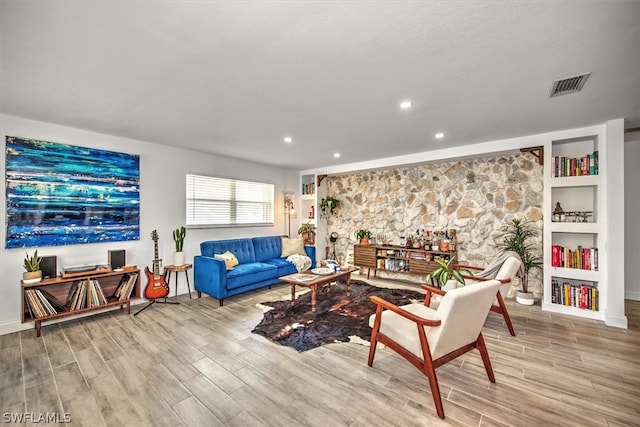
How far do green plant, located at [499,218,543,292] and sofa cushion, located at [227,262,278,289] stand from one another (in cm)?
394

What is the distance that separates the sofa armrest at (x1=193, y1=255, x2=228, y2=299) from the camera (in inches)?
154

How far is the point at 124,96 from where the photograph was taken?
257cm

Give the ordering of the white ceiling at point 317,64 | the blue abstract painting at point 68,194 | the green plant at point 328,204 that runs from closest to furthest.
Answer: the white ceiling at point 317,64 → the blue abstract painting at point 68,194 → the green plant at point 328,204

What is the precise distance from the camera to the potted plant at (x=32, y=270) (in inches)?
117

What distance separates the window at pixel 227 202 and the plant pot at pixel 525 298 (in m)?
4.82

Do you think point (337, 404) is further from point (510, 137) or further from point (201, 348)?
point (510, 137)

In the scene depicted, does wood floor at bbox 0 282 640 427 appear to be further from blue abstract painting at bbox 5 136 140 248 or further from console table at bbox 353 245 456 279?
console table at bbox 353 245 456 279

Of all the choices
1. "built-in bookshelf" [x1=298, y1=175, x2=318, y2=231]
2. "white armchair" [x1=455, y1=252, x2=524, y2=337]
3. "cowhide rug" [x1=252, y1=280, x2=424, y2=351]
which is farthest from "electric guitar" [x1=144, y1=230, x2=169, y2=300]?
"white armchair" [x1=455, y1=252, x2=524, y2=337]

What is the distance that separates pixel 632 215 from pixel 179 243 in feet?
23.7

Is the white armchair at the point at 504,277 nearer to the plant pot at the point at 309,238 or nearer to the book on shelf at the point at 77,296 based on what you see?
the plant pot at the point at 309,238

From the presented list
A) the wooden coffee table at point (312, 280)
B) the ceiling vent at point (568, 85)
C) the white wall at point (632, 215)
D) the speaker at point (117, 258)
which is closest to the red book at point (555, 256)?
the white wall at point (632, 215)

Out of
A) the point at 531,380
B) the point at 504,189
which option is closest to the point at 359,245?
the point at 504,189

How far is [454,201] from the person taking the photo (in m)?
4.98

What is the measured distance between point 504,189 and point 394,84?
3371 millimetres
